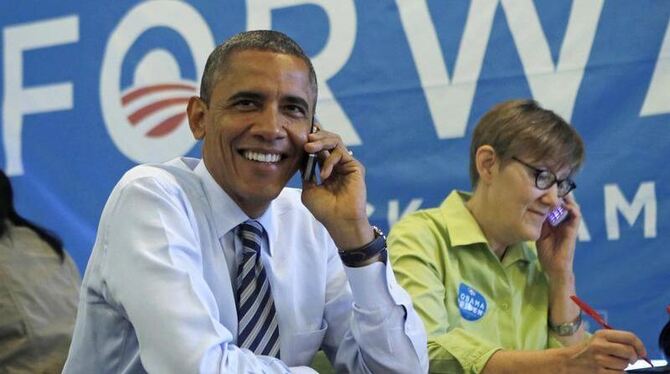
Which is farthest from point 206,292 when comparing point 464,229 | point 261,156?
point 464,229

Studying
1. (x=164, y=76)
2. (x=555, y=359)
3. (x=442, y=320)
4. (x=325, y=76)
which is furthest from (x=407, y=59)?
(x=555, y=359)

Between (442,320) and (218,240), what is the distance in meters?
0.62

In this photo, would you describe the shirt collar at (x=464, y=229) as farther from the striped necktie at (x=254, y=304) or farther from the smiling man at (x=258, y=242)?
the striped necktie at (x=254, y=304)

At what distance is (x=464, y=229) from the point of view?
239 cm

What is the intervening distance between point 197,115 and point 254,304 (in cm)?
36

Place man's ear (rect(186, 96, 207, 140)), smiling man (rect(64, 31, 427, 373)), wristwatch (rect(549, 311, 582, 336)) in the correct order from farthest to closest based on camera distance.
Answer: wristwatch (rect(549, 311, 582, 336)) < man's ear (rect(186, 96, 207, 140)) < smiling man (rect(64, 31, 427, 373))

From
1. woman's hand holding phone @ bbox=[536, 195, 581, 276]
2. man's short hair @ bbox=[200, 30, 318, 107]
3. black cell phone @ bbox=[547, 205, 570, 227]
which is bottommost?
woman's hand holding phone @ bbox=[536, 195, 581, 276]

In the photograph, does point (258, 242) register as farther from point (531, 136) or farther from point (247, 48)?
point (531, 136)

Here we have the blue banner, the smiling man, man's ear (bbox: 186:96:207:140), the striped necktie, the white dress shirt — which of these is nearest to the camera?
the white dress shirt

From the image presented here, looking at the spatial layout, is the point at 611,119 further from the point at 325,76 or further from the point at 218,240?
the point at 218,240

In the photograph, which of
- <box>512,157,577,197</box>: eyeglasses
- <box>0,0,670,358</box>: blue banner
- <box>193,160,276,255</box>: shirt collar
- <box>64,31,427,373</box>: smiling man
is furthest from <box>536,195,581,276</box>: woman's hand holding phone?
<box>193,160,276,255</box>: shirt collar

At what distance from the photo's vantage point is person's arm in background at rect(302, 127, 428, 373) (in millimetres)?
1758

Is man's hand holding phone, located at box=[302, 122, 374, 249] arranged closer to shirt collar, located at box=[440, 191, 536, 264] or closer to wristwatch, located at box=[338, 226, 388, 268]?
wristwatch, located at box=[338, 226, 388, 268]

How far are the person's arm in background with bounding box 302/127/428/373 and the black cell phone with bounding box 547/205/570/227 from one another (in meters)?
0.80
